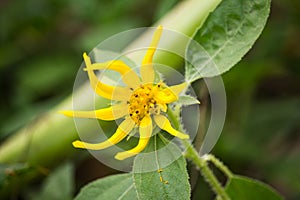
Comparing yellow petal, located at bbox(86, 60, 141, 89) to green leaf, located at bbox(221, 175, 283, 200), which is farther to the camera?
green leaf, located at bbox(221, 175, 283, 200)

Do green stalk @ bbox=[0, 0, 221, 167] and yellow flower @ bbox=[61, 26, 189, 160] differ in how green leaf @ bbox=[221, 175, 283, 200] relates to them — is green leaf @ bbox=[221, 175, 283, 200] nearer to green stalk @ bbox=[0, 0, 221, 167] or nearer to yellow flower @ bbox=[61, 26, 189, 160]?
yellow flower @ bbox=[61, 26, 189, 160]

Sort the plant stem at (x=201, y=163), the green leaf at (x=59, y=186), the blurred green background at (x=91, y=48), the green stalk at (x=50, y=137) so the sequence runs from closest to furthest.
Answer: the plant stem at (x=201, y=163)
the green leaf at (x=59, y=186)
the green stalk at (x=50, y=137)
the blurred green background at (x=91, y=48)

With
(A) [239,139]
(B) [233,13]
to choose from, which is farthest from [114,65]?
(A) [239,139]

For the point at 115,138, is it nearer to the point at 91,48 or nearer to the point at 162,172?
the point at 162,172

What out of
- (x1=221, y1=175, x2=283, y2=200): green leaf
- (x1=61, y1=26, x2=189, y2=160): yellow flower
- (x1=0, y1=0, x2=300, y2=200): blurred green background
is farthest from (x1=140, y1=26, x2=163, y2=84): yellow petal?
(x1=0, y1=0, x2=300, y2=200): blurred green background

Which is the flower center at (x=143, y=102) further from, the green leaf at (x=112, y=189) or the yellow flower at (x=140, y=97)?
the green leaf at (x=112, y=189)

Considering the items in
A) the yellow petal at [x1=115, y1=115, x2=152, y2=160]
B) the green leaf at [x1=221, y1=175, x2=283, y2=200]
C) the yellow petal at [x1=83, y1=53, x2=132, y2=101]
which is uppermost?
the yellow petal at [x1=83, y1=53, x2=132, y2=101]

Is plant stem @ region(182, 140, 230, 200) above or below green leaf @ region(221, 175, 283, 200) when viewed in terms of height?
above

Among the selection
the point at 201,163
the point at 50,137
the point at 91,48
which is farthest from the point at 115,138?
the point at 91,48

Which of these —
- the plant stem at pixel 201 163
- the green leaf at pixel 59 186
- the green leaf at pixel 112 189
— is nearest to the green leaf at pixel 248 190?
the plant stem at pixel 201 163
